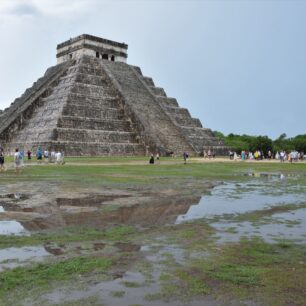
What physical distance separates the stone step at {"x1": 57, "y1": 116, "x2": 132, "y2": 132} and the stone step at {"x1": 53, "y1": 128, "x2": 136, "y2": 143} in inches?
25.4

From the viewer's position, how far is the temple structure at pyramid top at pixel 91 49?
43.1m

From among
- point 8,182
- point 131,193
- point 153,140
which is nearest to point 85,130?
point 153,140

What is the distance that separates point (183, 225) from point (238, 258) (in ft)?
6.83

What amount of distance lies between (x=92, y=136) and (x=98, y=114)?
3314 millimetres

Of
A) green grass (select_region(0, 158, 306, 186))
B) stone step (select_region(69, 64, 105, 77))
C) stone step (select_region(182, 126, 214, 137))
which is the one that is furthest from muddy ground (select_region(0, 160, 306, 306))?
stone step (select_region(69, 64, 105, 77))

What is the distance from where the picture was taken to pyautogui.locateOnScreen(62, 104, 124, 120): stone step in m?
33.1

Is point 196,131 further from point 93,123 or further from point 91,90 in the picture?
point 93,123

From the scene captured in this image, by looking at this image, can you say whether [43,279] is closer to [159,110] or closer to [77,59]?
[159,110]

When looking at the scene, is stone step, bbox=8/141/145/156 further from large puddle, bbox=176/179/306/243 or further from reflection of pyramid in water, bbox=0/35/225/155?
large puddle, bbox=176/179/306/243

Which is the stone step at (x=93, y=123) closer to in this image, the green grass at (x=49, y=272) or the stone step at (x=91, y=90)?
the stone step at (x=91, y=90)

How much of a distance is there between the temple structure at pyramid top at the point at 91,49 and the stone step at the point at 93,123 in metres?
11.1

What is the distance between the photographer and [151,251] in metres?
5.33

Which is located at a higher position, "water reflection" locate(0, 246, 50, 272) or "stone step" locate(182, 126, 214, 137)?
"stone step" locate(182, 126, 214, 137)

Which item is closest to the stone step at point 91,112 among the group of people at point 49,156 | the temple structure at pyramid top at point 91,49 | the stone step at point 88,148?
the stone step at point 88,148
